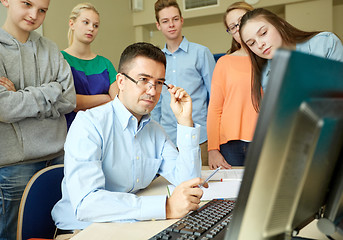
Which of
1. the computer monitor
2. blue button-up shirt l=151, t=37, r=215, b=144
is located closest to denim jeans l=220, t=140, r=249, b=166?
blue button-up shirt l=151, t=37, r=215, b=144

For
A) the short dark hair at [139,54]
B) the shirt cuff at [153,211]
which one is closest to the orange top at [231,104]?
the short dark hair at [139,54]

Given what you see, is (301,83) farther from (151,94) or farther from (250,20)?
(250,20)

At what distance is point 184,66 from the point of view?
8.23 feet

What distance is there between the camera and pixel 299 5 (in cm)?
525

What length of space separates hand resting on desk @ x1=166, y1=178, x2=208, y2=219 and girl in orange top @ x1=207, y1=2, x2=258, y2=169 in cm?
81

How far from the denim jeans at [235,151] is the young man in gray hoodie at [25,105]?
96 cm

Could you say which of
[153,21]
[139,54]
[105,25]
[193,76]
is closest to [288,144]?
[139,54]

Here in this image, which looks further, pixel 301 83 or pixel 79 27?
pixel 79 27

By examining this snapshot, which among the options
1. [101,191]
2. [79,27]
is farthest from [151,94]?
[79,27]

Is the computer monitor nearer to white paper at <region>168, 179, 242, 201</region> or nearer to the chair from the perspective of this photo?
white paper at <region>168, 179, 242, 201</region>

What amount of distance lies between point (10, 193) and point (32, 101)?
47 centimetres

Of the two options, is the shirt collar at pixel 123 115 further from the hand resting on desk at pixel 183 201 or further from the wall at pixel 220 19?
the wall at pixel 220 19

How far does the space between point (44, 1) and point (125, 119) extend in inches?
37.0

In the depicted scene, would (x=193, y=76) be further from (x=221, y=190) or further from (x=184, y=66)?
(x=221, y=190)
